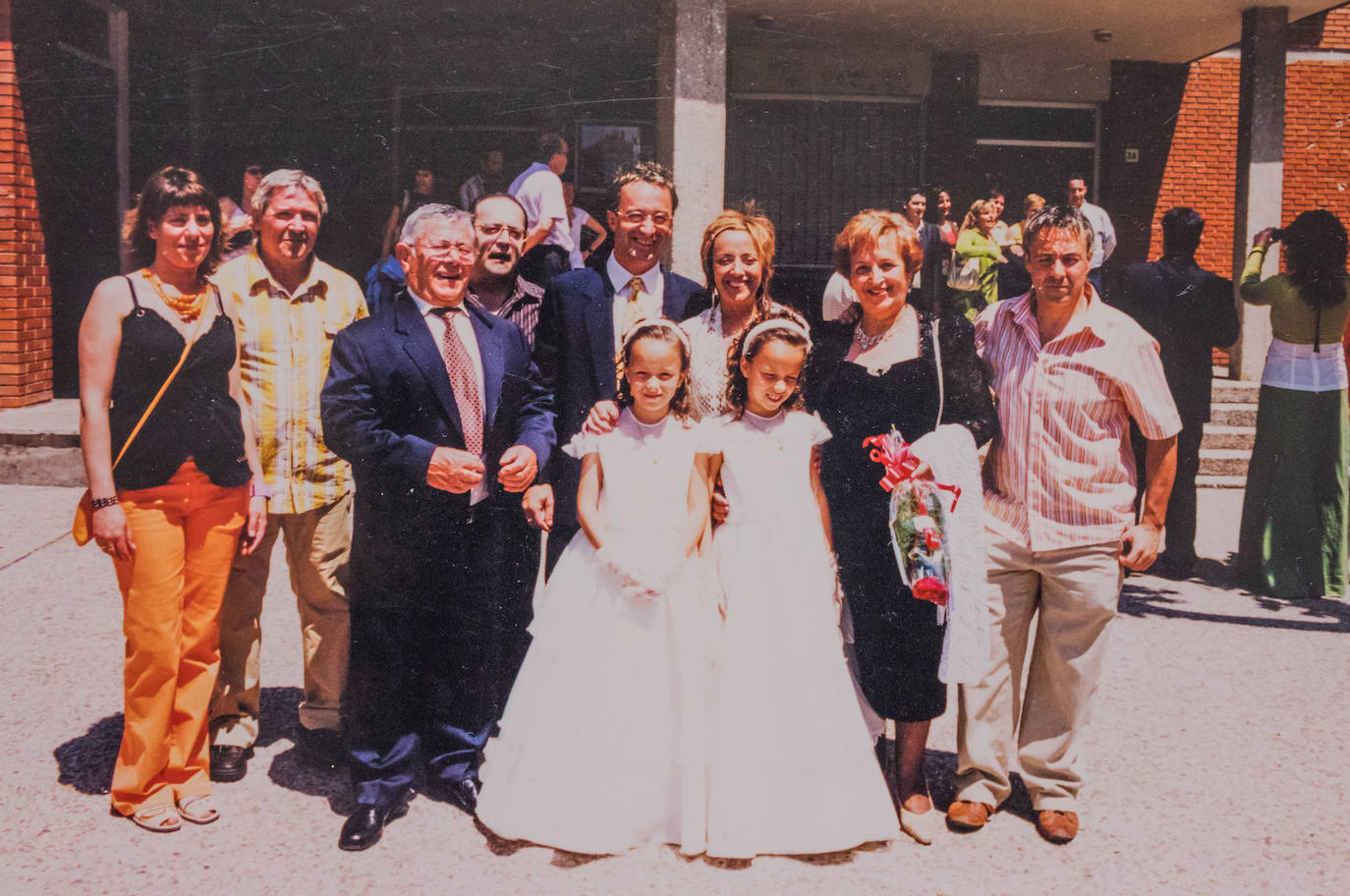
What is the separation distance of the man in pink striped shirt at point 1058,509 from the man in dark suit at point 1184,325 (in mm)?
3410

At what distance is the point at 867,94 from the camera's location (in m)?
13.8

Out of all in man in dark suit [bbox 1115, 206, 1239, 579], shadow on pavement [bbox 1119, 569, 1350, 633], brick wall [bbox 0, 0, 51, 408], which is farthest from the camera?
brick wall [bbox 0, 0, 51, 408]

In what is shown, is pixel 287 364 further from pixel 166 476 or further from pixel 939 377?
pixel 939 377

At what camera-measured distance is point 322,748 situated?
13.6ft

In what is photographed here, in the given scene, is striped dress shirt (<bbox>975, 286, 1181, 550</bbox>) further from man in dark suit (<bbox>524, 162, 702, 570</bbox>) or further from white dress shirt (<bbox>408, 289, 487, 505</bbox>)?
white dress shirt (<bbox>408, 289, 487, 505</bbox>)

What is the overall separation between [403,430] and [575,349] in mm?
736

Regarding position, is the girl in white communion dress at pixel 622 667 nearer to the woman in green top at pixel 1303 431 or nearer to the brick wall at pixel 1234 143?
the woman in green top at pixel 1303 431

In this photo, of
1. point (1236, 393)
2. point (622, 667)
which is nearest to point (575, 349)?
point (622, 667)

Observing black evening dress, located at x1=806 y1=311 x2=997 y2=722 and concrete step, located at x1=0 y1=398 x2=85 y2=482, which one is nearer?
black evening dress, located at x1=806 y1=311 x2=997 y2=722

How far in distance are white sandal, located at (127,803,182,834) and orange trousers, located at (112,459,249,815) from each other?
3 centimetres

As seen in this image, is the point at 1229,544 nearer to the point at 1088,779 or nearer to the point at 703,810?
the point at 1088,779

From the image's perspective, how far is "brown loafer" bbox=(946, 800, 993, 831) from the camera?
145 inches

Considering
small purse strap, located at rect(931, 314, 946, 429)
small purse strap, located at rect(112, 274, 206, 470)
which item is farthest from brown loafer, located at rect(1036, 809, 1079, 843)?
small purse strap, located at rect(112, 274, 206, 470)

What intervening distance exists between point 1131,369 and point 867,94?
36.4 feet
